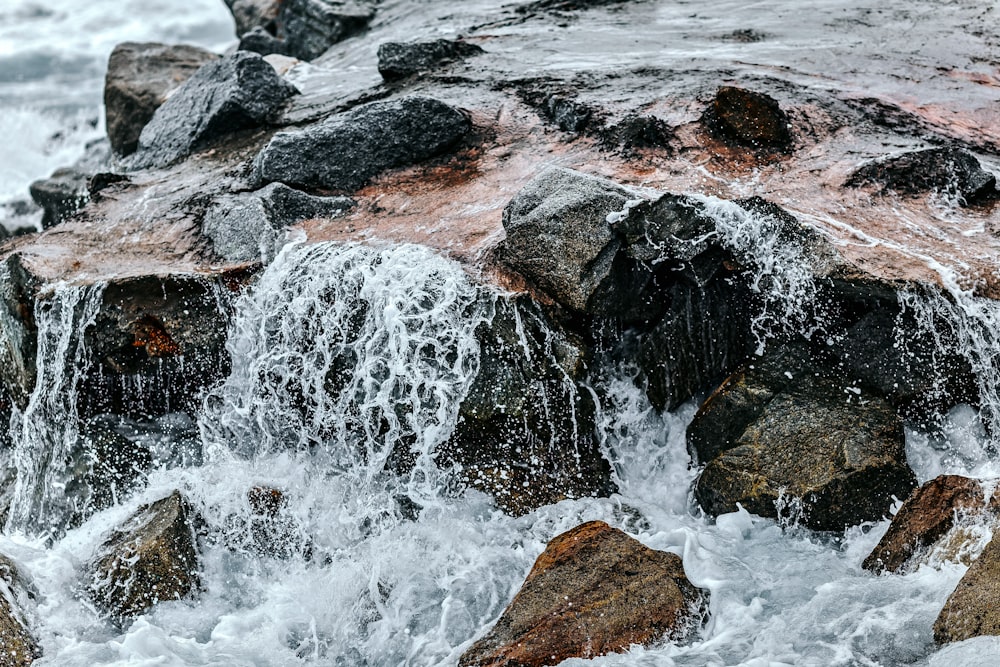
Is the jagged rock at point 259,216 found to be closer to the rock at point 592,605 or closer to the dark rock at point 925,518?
the rock at point 592,605

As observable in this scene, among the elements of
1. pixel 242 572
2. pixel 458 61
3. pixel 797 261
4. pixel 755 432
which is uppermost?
pixel 458 61

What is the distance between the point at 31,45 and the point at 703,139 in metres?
23.5

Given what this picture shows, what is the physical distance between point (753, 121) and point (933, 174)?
141 centimetres

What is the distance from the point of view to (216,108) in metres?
8.98

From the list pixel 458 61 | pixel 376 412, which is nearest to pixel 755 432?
pixel 376 412

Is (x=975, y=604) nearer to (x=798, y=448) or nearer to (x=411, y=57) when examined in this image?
(x=798, y=448)

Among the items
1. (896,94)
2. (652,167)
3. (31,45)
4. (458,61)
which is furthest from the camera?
(31,45)

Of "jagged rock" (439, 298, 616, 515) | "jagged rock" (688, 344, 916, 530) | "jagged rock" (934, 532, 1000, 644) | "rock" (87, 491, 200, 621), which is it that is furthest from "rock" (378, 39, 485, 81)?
"jagged rock" (934, 532, 1000, 644)

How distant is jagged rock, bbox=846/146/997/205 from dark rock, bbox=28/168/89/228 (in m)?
8.54

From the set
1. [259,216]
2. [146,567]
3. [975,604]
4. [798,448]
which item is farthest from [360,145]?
[975,604]

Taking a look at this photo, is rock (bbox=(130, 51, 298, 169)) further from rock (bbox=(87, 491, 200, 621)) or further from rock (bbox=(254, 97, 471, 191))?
rock (bbox=(87, 491, 200, 621))

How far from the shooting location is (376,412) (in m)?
5.91

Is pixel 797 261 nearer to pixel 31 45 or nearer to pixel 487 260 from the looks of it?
pixel 487 260

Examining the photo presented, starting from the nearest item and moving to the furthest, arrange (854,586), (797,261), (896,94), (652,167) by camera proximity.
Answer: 1. (854,586)
2. (797,261)
3. (652,167)
4. (896,94)
